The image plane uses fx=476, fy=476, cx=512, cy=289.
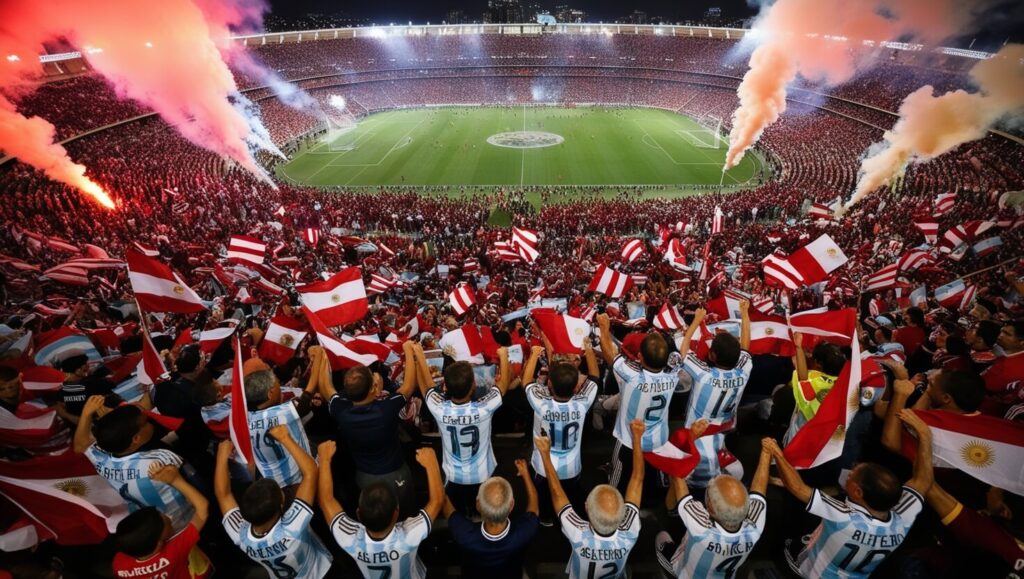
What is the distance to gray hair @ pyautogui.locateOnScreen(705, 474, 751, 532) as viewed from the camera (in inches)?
132

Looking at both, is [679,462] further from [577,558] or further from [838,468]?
[838,468]

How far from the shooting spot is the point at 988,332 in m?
5.84

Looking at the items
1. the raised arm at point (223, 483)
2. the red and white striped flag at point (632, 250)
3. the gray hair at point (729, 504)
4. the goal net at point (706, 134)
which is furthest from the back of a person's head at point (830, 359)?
the goal net at point (706, 134)

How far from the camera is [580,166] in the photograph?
144ft

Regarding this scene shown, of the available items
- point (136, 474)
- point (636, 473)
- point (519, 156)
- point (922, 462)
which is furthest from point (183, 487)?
point (519, 156)

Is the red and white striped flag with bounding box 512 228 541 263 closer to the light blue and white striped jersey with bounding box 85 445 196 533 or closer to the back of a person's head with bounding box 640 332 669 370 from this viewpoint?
the back of a person's head with bounding box 640 332 669 370

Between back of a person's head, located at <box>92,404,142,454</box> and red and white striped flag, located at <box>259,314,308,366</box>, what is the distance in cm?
351

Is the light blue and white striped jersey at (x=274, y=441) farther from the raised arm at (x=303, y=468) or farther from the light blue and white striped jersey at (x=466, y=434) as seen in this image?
the light blue and white striped jersey at (x=466, y=434)

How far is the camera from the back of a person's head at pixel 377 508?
3.32m

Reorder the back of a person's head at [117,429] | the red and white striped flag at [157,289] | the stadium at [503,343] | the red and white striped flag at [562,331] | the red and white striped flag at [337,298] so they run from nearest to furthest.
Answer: the stadium at [503,343] < the back of a person's head at [117,429] < the red and white striped flag at [562,331] < the red and white striped flag at [157,289] < the red and white striped flag at [337,298]

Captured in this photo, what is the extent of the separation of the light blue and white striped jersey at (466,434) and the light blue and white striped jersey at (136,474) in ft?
7.48

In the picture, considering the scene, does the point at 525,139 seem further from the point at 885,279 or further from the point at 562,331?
the point at 562,331

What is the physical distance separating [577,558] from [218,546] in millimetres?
3504

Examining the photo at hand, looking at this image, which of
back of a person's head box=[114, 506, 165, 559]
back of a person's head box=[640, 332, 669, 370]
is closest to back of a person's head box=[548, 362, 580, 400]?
back of a person's head box=[640, 332, 669, 370]
